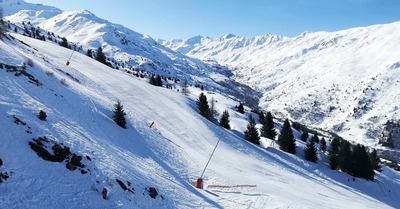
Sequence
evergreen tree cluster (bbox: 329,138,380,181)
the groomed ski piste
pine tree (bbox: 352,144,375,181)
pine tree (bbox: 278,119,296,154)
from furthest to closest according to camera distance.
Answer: pine tree (bbox: 278,119,296,154) → evergreen tree cluster (bbox: 329,138,380,181) → pine tree (bbox: 352,144,375,181) → the groomed ski piste

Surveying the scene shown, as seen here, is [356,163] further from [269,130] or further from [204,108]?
[204,108]

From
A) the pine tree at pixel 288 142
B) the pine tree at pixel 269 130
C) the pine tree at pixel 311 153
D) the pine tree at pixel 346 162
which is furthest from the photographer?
the pine tree at pixel 269 130

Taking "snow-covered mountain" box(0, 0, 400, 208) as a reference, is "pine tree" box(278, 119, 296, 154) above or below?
above

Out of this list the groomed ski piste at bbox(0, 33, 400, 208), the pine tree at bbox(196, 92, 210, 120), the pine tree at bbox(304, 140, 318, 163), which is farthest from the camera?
the pine tree at bbox(196, 92, 210, 120)

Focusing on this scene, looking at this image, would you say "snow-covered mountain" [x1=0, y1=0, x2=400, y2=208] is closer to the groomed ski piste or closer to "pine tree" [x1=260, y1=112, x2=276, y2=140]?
the groomed ski piste

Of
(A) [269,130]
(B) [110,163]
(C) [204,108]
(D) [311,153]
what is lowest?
(B) [110,163]

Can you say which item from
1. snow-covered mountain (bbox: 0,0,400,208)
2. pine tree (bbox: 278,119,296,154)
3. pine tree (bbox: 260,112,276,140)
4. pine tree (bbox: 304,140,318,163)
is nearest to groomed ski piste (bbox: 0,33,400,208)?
snow-covered mountain (bbox: 0,0,400,208)

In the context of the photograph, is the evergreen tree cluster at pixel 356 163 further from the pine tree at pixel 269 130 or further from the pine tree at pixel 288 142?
the pine tree at pixel 269 130

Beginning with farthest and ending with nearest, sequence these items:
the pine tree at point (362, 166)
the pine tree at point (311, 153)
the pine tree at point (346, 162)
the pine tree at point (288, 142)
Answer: the pine tree at point (288, 142) < the pine tree at point (311, 153) < the pine tree at point (346, 162) < the pine tree at point (362, 166)

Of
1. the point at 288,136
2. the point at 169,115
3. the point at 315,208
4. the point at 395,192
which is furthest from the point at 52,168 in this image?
the point at 395,192

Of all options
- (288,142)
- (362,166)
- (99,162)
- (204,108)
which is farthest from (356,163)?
(99,162)

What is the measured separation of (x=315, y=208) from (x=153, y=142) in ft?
61.5

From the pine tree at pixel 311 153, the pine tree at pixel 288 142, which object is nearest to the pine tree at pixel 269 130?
the pine tree at pixel 288 142

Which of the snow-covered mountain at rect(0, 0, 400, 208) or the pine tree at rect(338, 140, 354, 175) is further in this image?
the pine tree at rect(338, 140, 354, 175)
